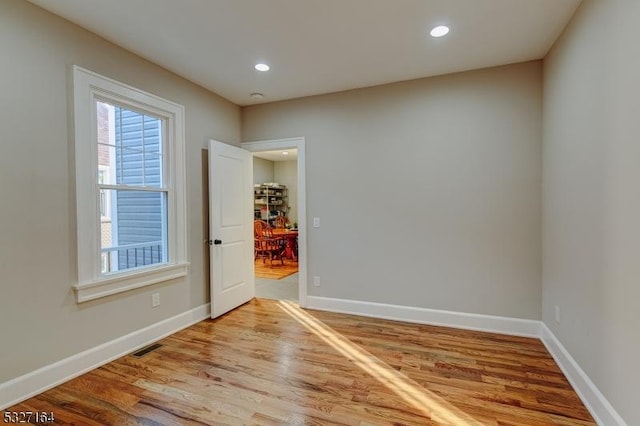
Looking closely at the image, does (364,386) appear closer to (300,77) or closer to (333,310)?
(333,310)

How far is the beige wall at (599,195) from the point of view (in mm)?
1532

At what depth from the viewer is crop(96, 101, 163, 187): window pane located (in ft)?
8.63

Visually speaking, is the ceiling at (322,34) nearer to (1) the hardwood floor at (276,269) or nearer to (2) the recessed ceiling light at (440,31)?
(2) the recessed ceiling light at (440,31)

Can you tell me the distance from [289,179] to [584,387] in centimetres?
820

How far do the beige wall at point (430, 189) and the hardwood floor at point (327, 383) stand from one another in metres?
0.55

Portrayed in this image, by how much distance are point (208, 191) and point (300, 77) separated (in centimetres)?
166

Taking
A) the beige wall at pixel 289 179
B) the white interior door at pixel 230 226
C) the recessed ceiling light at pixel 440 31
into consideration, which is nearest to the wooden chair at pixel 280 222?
the beige wall at pixel 289 179

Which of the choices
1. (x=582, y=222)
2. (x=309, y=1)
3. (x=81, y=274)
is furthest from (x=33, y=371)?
(x=582, y=222)

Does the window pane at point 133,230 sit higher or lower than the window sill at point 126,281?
higher

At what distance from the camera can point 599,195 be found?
1.84 m

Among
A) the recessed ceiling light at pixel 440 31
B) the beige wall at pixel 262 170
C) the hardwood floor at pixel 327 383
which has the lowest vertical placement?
the hardwood floor at pixel 327 383

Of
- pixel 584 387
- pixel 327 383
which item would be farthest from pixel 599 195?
pixel 327 383

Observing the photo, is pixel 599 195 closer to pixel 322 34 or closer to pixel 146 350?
pixel 322 34

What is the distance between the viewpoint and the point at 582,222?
6.81 feet
